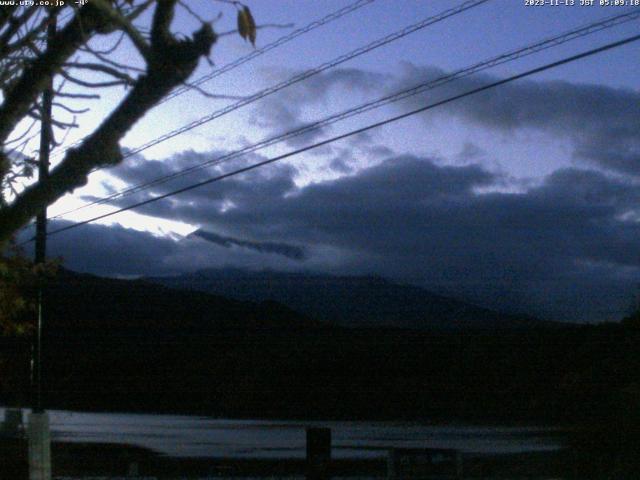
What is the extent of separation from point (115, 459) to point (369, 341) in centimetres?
2295

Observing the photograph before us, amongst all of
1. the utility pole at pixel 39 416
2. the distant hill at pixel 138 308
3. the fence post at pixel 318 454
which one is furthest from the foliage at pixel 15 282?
the distant hill at pixel 138 308

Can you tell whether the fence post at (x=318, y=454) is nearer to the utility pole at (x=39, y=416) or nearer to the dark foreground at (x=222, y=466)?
the utility pole at (x=39, y=416)

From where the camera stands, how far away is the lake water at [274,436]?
85.6 ft

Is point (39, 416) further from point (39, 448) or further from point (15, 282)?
point (15, 282)

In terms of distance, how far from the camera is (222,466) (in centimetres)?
2212

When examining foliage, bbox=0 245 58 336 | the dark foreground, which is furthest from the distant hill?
foliage, bbox=0 245 58 336

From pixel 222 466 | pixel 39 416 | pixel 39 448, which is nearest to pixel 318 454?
pixel 39 448

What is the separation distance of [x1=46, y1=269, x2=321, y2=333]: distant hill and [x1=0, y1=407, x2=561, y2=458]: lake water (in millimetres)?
12447

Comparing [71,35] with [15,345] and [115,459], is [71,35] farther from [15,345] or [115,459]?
[15,345]

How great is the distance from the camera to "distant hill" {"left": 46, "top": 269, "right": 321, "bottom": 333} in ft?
181

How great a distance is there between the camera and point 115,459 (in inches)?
998

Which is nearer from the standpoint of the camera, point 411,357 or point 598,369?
point 598,369

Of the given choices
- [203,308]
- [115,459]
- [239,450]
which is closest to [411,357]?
[203,308]

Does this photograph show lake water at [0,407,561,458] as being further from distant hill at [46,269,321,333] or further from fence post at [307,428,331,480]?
distant hill at [46,269,321,333]
